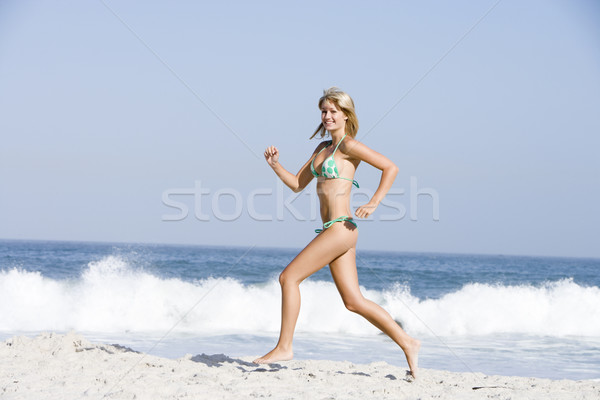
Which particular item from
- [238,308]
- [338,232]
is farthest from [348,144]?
[238,308]

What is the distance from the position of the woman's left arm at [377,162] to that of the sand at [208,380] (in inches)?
56.7

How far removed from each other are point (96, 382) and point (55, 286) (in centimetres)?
1291

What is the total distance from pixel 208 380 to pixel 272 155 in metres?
1.84

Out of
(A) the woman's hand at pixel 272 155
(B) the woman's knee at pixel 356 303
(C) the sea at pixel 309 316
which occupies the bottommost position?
(C) the sea at pixel 309 316

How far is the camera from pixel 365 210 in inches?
170

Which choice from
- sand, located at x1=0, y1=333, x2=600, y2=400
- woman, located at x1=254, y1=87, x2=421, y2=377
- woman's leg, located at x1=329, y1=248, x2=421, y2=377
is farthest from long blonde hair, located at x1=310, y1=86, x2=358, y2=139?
sand, located at x1=0, y1=333, x2=600, y2=400

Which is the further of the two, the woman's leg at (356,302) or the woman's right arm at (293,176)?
the woman's right arm at (293,176)

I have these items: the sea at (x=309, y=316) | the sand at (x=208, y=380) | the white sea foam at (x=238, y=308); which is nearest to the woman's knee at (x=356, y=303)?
the sand at (x=208, y=380)

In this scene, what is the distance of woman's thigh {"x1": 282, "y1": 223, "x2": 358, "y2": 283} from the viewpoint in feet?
15.2

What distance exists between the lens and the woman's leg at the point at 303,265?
465 centimetres

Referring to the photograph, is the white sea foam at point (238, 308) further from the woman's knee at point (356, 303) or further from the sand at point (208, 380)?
the woman's knee at point (356, 303)

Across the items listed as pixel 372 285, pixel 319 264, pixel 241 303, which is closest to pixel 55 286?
pixel 241 303

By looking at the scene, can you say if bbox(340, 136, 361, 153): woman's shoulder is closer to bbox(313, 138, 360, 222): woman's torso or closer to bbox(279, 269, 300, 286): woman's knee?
bbox(313, 138, 360, 222): woman's torso

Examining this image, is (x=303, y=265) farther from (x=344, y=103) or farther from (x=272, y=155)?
(x=344, y=103)
